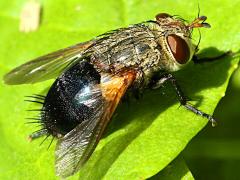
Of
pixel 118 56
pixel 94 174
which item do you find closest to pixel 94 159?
pixel 94 174

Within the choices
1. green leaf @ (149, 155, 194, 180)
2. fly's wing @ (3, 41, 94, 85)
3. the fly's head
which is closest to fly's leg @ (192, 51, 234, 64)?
the fly's head

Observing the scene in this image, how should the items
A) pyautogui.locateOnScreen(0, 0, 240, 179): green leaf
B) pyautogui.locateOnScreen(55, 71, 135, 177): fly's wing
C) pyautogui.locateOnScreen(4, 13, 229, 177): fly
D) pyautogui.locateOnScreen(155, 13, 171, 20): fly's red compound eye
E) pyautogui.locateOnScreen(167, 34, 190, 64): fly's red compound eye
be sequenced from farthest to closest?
pyautogui.locateOnScreen(155, 13, 171, 20): fly's red compound eye → pyautogui.locateOnScreen(167, 34, 190, 64): fly's red compound eye → pyautogui.locateOnScreen(0, 0, 240, 179): green leaf → pyautogui.locateOnScreen(4, 13, 229, 177): fly → pyautogui.locateOnScreen(55, 71, 135, 177): fly's wing

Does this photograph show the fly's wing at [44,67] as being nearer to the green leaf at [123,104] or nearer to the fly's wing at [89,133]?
the green leaf at [123,104]

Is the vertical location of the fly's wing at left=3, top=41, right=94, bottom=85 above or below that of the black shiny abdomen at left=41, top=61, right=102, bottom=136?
above

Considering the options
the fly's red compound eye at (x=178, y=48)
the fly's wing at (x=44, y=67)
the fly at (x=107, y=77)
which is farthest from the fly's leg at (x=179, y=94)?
the fly's wing at (x=44, y=67)

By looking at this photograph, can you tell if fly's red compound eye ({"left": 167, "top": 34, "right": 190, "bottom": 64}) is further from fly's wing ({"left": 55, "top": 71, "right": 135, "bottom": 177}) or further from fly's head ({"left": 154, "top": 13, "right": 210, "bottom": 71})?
fly's wing ({"left": 55, "top": 71, "right": 135, "bottom": 177})

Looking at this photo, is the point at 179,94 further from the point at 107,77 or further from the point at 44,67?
the point at 44,67

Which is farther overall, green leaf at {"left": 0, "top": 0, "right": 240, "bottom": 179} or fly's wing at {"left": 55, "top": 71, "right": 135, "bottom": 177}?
green leaf at {"left": 0, "top": 0, "right": 240, "bottom": 179}
